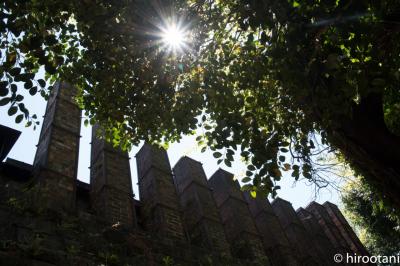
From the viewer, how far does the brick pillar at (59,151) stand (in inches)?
325

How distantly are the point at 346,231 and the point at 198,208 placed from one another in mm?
10583

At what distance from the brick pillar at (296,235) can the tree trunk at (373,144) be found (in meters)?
10.9

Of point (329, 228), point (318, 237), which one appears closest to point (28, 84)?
point (318, 237)

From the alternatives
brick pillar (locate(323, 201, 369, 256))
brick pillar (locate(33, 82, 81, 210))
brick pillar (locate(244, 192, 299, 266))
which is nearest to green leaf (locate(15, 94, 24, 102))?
brick pillar (locate(33, 82, 81, 210))

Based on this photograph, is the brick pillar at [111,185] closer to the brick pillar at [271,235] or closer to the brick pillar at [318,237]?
the brick pillar at [271,235]

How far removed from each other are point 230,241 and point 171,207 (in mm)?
3206

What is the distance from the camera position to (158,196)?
1084 centimetres

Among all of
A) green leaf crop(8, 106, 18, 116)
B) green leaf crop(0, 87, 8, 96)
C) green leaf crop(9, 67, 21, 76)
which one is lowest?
green leaf crop(0, 87, 8, 96)

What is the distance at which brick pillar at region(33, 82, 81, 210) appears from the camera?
8.26 m

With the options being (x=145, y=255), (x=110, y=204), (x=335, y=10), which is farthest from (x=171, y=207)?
(x=335, y=10)

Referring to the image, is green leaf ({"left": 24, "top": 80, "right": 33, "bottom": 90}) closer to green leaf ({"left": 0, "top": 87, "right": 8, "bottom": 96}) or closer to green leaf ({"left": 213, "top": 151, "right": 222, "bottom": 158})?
→ green leaf ({"left": 0, "top": 87, "right": 8, "bottom": 96})

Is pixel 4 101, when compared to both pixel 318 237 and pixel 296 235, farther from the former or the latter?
pixel 318 237

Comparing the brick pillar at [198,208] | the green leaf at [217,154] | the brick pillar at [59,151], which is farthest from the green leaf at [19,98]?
the brick pillar at [198,208]

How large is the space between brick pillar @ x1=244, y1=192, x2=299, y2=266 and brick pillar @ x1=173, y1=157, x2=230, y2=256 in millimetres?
2912
